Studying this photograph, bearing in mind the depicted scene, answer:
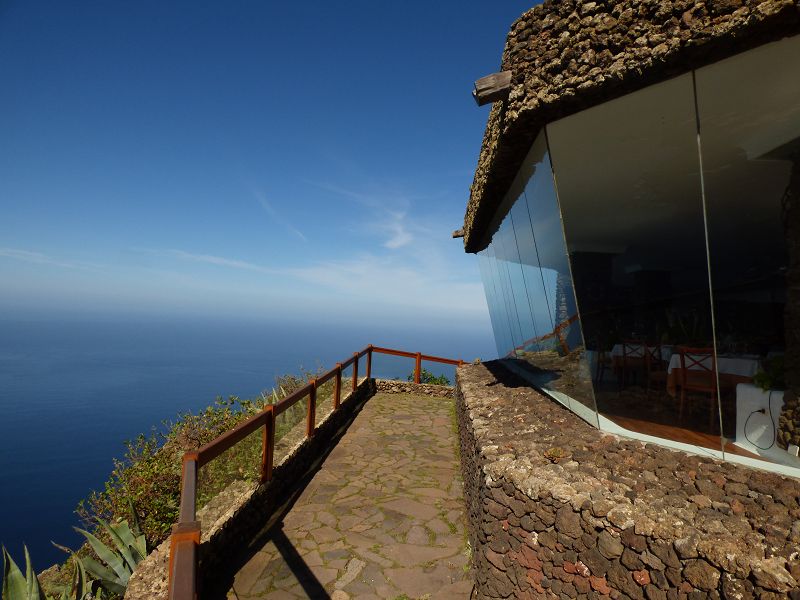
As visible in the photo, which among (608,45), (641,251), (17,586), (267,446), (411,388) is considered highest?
(608,45)

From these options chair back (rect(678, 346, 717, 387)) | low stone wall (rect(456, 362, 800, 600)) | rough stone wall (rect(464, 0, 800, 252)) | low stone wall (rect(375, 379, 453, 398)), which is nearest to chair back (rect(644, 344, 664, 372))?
chair back (rect(678, 346, 717, 387))

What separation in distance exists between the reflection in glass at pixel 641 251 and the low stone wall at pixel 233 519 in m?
4.38

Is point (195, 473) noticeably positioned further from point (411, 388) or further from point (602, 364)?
point (411, 388)

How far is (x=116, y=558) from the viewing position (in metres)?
4.76

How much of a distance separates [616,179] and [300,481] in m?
6.60

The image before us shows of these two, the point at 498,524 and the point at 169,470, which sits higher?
the point at 169,470

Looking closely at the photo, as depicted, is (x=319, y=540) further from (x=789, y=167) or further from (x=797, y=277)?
(x=789, y=167)

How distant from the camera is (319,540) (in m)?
4.98

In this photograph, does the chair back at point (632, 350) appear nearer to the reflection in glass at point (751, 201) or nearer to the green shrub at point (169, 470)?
the reflection in glass at point (751, 201)

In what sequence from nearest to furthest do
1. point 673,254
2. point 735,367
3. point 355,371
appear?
point 735,367, point 673,254, point 355,371

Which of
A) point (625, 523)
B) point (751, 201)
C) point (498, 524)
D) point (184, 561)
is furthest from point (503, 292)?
point (184, 561)

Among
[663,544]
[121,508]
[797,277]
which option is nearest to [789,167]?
[797,277]

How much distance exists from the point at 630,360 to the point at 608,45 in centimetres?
496

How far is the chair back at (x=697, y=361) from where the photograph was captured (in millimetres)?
5195
